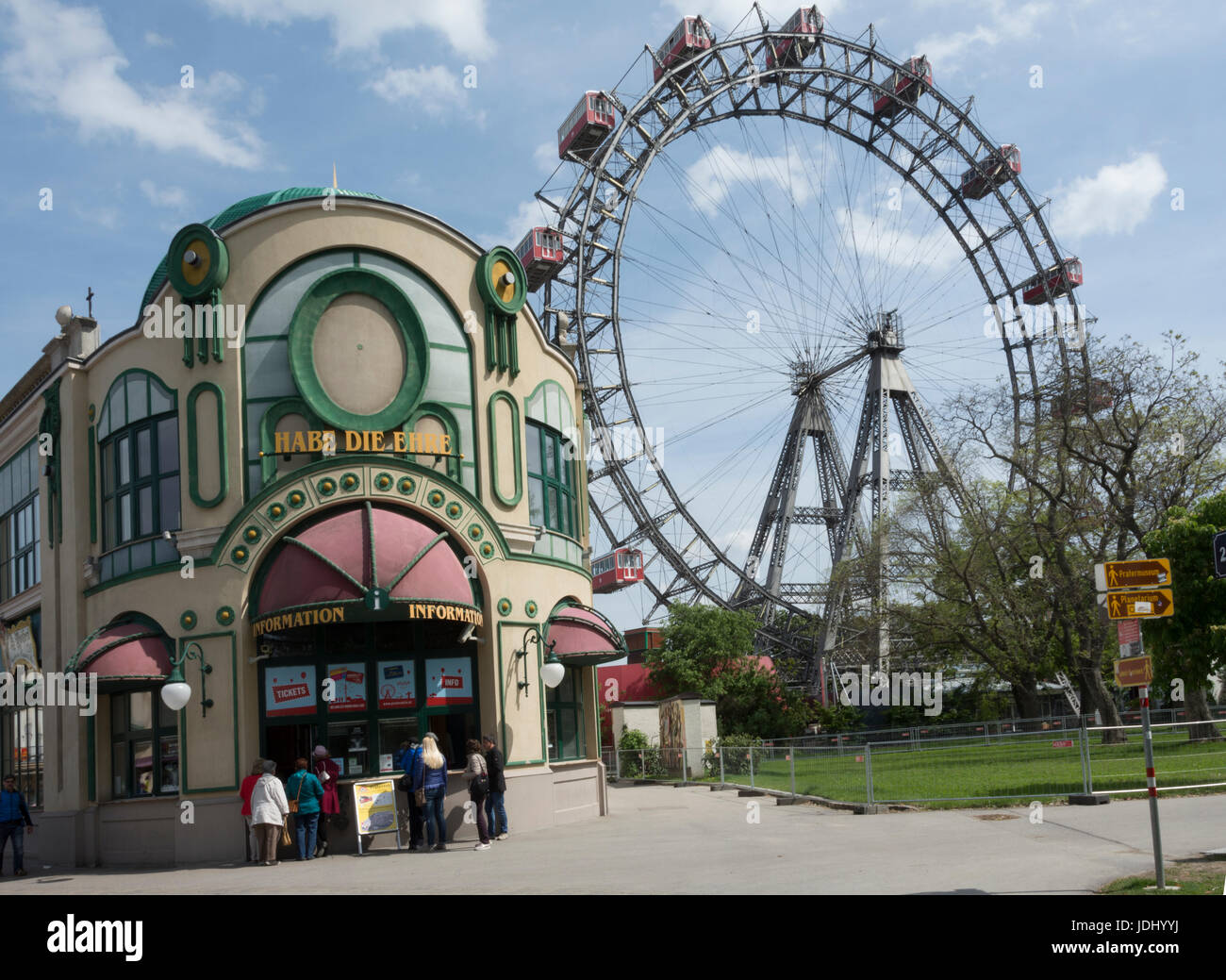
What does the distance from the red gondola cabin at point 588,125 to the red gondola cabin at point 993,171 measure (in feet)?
60.1

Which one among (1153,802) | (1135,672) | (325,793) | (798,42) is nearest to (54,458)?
(325,793)

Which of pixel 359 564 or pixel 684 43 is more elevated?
pixel 684 43

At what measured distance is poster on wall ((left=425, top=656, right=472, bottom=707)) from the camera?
70.1ft

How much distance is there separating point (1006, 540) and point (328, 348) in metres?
24.2

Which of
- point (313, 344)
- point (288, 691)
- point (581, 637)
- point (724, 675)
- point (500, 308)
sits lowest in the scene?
point (724, 675)

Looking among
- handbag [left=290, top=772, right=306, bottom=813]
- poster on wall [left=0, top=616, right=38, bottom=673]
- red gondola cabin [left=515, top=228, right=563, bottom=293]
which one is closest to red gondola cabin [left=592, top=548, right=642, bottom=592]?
red gondola cabin [left=515, top=228, right=563, bottom=293]

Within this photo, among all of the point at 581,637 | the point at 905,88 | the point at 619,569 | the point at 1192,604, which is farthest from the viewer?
the point at 905,88

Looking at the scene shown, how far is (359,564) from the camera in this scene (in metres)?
19.8

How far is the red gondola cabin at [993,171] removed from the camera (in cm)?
5459

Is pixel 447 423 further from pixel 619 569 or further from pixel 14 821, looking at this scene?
pixel 619 569

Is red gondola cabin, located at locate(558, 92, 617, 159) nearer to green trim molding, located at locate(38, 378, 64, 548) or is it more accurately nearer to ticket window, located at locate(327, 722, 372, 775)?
green trim molding, located at locate(38, 378, 64, 548)

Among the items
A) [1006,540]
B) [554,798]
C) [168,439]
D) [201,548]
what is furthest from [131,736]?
[1006,540]

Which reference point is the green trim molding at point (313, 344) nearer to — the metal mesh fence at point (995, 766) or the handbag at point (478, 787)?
the handbag at point (478, 787)

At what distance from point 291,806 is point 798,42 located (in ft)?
139
